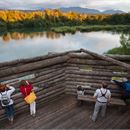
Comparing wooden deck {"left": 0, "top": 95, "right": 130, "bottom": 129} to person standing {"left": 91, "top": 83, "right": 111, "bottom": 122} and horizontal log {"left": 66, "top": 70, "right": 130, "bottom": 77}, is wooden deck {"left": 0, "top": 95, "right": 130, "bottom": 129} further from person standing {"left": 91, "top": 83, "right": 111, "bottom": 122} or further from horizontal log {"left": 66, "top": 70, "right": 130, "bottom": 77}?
Answer: horizontal log {"left": 66, "top": 70, "right": 130, "bottom": 77}

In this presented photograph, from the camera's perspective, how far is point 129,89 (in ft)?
29.7

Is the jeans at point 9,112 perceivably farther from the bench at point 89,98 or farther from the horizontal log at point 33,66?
the bench at point 89,98

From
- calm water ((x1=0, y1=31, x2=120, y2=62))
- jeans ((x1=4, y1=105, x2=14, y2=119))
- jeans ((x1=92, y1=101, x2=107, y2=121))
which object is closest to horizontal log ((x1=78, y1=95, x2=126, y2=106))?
jeans ((x1=92, y1=101, x2=107, y2=121))

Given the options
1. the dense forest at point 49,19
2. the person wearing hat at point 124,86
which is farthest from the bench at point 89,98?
the dense forest at point 49,19

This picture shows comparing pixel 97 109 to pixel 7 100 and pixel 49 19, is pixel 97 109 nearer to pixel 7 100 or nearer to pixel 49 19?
pixel 7 100

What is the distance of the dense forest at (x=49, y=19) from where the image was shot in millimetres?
111688

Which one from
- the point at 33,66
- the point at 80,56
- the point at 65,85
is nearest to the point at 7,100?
the point at 33,66

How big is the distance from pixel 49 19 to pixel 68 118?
4932 inches

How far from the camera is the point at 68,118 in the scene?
8.78 meters

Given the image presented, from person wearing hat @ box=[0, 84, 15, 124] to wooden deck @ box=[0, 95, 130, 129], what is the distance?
0.29 m

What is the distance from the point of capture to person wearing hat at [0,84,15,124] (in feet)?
26.4

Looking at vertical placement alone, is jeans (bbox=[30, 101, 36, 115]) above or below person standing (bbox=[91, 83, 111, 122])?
below

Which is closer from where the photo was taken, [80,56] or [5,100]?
[5,100]

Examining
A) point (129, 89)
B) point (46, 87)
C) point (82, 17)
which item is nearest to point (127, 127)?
point (129, 89)
